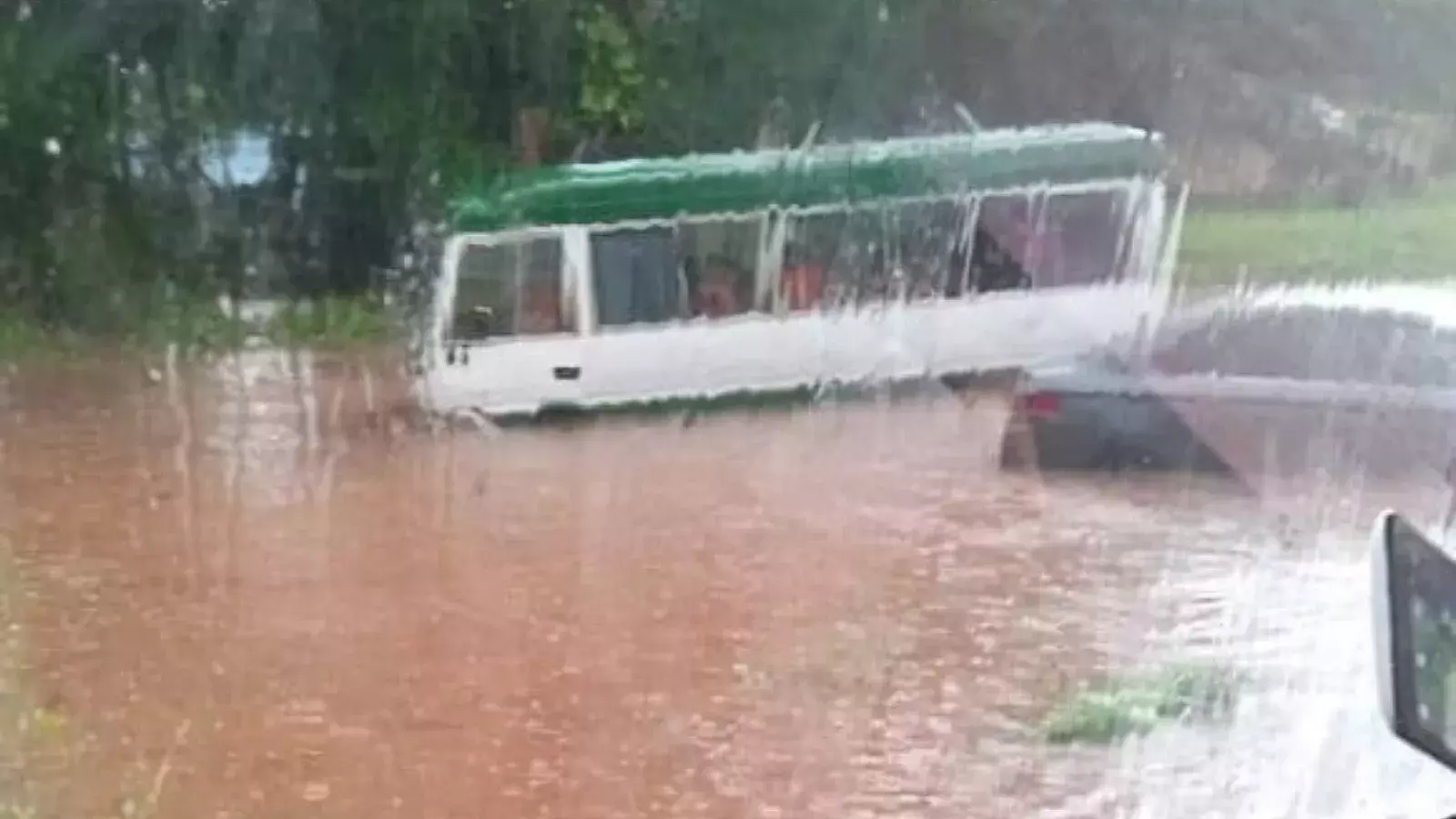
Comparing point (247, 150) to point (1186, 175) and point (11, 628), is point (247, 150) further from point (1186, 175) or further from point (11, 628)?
point (1186, 175)

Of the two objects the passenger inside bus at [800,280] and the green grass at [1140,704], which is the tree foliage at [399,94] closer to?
the passenger inside bus at [800,280]

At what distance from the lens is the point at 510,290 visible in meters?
0.97

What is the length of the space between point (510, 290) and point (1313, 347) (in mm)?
471

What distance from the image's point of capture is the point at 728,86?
95 cm

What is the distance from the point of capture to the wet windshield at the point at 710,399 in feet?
3.08

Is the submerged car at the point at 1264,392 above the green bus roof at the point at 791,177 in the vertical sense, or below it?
below

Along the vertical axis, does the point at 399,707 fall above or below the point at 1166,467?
below

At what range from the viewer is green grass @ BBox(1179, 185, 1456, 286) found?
39.3 inches

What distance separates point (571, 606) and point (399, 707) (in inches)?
4.4

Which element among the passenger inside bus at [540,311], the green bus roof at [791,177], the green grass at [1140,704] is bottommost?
the green grass at [1140,704]

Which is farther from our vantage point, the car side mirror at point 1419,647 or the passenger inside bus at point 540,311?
the passenger inside bus at point 540,311

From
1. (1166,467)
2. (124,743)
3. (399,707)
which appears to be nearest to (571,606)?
(399,707)

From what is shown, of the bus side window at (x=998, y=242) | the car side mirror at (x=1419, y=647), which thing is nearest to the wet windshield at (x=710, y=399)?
the bus side window at (x=998, y=242)

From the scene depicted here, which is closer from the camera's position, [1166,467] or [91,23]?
[91,23]
